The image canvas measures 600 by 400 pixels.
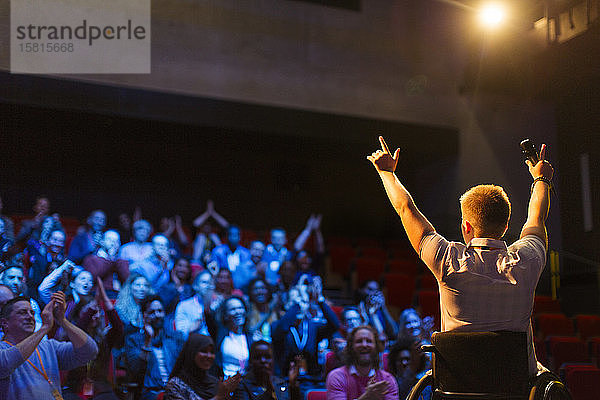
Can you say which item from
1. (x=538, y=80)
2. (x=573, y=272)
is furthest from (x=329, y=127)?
(x=573, y=272)

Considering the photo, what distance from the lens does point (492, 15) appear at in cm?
602

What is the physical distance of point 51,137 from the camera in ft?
24.6

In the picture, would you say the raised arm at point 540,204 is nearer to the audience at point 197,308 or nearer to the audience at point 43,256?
the audience at point 197,308

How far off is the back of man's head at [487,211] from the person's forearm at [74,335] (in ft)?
7.16

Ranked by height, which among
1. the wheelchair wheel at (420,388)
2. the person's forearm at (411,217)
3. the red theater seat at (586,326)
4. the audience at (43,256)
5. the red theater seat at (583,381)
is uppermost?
the person's forearm at (411,217)

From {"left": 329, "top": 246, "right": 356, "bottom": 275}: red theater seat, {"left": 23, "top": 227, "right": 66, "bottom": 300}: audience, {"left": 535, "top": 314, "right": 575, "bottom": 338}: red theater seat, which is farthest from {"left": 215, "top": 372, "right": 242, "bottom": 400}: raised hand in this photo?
{"left": 329, "top": 246, "right": 356, "bottom": 275}: red theater seat

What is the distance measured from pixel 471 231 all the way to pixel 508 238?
447cm

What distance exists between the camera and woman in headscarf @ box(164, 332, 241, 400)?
3.16 m

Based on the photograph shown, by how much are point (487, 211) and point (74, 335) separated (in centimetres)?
224

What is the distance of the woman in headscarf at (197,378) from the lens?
10.4 feet

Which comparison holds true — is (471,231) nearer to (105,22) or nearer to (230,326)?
(230,326)

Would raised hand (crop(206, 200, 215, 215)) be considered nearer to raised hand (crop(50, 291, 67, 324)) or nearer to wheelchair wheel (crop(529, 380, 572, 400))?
raised hand (crop(50, 291, 67, 324))

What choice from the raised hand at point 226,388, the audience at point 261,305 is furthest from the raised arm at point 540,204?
the audience at point 261,305

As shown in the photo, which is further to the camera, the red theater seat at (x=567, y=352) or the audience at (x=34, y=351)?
the red theater seat at (x=567, y=352)
